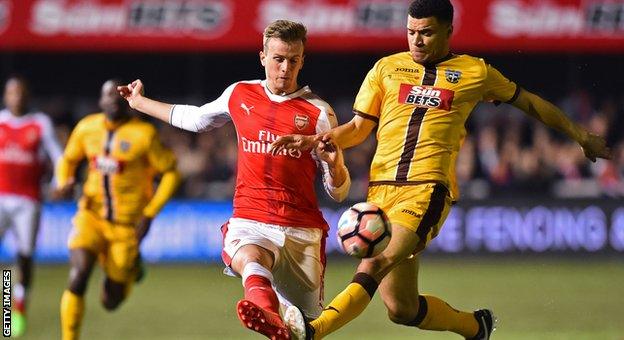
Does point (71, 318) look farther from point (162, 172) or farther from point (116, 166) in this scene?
point (162, 172)

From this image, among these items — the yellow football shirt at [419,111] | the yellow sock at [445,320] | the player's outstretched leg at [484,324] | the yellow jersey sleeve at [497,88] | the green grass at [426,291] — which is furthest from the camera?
the green grass at [426,291]

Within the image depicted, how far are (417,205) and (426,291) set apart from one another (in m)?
6.71

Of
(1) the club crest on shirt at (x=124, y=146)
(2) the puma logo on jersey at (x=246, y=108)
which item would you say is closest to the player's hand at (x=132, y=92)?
(2) the puma logo on jersey at (x=246, y=108)

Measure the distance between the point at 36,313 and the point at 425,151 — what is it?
6243 millimetres

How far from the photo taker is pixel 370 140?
20.2 metres

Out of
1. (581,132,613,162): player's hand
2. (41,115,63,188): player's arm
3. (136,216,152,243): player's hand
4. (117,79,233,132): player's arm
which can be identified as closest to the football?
(117,79,233,132): player's arm

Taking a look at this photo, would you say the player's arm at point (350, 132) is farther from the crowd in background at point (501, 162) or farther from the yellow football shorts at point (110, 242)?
the crowd in background at point (501, 162)

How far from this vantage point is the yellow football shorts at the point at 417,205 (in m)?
8.09

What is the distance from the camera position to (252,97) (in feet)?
26.9

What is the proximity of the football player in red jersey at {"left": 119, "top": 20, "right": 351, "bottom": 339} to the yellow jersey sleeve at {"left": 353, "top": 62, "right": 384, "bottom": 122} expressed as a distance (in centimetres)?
21

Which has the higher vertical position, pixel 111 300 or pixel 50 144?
pixel 50 144

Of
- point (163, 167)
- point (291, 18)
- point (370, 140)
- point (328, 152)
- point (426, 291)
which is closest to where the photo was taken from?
point (328, 152)

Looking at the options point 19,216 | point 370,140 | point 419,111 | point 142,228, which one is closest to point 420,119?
point 419,111

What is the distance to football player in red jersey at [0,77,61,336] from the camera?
1334 centimetres
